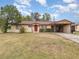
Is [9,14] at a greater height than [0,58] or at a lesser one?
greater

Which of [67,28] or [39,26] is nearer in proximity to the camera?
[67,28]

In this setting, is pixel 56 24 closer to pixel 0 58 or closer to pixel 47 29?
pixel 47 29

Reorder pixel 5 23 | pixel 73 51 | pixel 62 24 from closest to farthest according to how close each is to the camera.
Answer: pixel 73 51 < pixel 5 23 < pixel 62 24

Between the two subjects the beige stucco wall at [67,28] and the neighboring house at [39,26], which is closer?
the beige stucco wall at [67,28]

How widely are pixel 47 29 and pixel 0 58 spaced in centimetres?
3600

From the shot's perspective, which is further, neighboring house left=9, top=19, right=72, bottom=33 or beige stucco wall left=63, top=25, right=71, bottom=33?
neighboring house left=9, top=19, right=72, bottom=33

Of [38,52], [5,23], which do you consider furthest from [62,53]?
[5,23]

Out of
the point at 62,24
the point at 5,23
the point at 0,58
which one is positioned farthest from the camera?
the point at 62,24

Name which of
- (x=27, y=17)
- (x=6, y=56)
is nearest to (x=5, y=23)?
(x=6, y=56)

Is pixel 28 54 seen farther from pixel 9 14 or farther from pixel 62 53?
pixel 9 14

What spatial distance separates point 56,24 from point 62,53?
3348 cm

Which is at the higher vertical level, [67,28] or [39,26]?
[39,26]

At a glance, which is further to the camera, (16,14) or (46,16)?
(46,16)

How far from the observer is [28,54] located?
13.8 m
